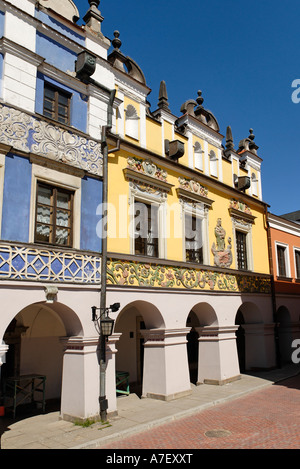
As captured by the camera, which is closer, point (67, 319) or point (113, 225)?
point (67, 319)

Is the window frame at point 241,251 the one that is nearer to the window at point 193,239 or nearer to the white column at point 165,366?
the window at point 193,239

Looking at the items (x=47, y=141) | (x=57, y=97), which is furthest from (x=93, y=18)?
(x=47, y=141)

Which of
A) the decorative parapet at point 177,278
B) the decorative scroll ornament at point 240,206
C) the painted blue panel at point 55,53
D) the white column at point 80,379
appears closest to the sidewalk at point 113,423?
the white column at point 80,379

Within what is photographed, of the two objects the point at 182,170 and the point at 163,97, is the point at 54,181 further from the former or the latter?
the point at 163,97

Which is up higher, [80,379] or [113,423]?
[80,379]

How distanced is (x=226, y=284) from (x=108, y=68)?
9290 millimetres

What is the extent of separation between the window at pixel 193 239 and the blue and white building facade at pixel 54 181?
4.68 meters

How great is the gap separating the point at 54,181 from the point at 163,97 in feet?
22.6

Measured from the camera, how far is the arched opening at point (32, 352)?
12.6 meters

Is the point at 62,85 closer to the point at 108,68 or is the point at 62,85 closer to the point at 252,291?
the point at 108,68

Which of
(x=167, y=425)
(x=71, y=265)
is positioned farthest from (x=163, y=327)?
(x=71, y=265)

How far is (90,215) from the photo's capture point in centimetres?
1125

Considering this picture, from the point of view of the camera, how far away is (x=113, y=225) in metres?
12.0

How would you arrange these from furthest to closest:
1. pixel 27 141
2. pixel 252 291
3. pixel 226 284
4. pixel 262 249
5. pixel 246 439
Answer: pixel 262 249 < pixel 252 291 < pixel 226 284 < pixel 27 141 < pixel 246 439
